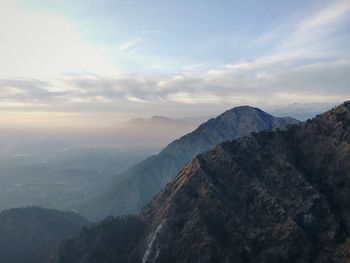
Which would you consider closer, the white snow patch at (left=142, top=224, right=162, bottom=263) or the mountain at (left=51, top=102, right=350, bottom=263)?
the mountain at (left=51, top=102, right=350, bottom=263)

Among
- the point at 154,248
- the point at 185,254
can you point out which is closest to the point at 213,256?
the point at 185,254

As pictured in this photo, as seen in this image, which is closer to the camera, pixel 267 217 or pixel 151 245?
pixel 267 217

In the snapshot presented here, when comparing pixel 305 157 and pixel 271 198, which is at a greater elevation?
pixel 305 157

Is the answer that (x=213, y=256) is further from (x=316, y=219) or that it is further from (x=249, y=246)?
(x=316, y=219)

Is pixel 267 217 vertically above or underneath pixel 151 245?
above

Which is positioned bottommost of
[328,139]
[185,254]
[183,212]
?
[185,254]

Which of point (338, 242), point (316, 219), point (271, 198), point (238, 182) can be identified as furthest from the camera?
point (238, 182)

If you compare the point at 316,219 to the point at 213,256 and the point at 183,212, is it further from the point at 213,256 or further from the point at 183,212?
the point at 183,212

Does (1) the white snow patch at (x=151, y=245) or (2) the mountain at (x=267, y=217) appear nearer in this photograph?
(2) the mountain at (x=267, y=217)

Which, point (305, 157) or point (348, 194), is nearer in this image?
point (348, 194)

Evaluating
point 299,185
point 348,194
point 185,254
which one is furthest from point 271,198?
point 185,254

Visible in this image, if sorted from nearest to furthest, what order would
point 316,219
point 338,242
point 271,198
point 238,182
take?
point 338,242 → point 316,219 → point 271,198 → point 238,182
